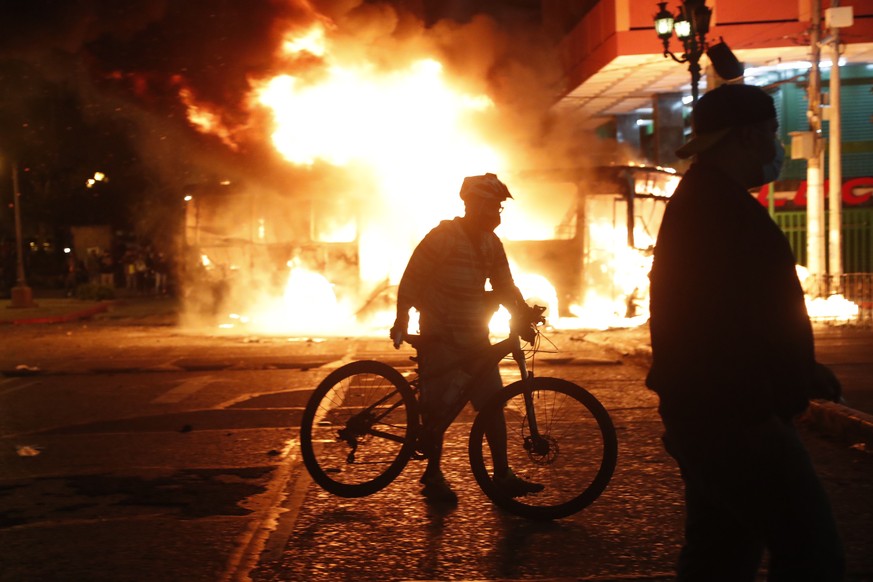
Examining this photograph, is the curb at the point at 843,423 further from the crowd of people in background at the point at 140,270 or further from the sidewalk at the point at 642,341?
the crowd of people in background at the point at 140,270

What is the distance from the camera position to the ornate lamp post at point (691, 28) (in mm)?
14906

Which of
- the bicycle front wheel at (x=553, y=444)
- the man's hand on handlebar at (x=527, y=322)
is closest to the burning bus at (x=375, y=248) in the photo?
the man's hand on handlebar at (x=527, y=322)

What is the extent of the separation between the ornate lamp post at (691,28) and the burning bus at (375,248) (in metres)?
2.97

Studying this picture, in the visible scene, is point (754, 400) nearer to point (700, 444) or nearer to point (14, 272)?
point (700, 444)

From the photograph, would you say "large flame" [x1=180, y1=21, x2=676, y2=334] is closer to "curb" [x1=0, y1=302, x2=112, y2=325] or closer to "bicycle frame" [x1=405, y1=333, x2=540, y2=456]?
"curb" [x1=0, y1=302, x2=112, y2=325]

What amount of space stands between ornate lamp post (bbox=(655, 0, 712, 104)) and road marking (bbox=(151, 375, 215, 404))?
757cm

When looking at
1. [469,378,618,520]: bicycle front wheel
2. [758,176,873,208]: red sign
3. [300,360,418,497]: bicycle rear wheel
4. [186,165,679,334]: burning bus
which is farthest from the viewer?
[758,176,873,208]: red sign

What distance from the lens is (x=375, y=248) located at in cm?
2019

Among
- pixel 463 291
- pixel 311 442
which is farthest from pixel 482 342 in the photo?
pixel 311 442

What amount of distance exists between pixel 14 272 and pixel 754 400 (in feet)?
123

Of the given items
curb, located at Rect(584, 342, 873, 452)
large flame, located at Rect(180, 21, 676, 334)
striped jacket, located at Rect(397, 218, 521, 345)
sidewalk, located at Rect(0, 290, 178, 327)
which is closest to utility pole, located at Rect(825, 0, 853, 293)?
large flame, located at Rect(180, 21, 676, 334)

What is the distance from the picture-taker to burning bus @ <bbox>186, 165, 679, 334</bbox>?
19.1 meters

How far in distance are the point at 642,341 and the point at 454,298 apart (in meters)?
8.98

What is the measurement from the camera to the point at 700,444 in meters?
2.87
